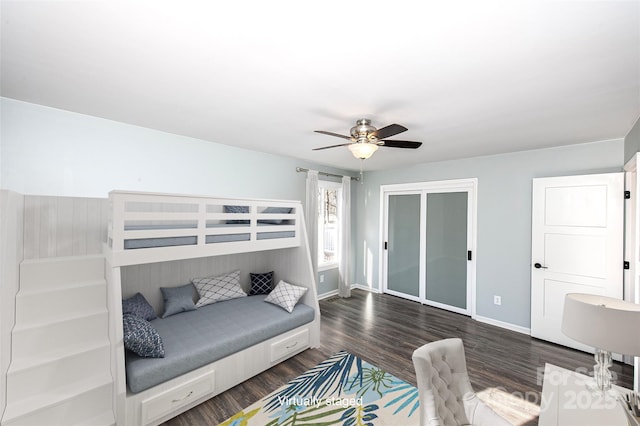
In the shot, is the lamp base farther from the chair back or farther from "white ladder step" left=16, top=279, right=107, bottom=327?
"white ladder step" left=16, top=279, right=107, bottom=327

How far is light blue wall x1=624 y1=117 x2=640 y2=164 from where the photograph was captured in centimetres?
231

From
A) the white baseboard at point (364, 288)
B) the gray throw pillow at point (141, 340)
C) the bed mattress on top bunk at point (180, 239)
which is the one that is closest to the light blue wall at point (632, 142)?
the bed mattress on top bunk at point (180, 239)

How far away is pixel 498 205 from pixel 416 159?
134 centimetres

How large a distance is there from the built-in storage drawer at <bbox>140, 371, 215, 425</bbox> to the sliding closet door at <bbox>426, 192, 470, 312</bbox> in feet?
12.2

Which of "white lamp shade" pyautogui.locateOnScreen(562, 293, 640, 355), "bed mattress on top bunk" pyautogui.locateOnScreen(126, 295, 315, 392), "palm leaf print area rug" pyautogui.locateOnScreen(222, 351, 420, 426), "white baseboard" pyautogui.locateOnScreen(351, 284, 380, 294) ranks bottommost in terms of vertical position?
"palm leaf print area rug" pyautogui.locateOnScreen(222, 351, 420, 426)

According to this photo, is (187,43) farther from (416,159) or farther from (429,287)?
(429,287)

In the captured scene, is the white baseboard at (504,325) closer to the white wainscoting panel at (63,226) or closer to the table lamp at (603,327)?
the table lamp at (603,327)

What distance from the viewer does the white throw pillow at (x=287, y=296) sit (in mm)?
3104

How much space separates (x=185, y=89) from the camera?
1.90 m

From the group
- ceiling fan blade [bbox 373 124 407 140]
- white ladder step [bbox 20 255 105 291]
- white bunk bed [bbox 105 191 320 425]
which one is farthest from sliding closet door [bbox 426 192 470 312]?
white ladder step [bbox 20 255 105 291]

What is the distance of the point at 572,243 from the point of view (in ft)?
10.4

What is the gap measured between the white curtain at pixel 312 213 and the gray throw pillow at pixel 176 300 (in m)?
2.01

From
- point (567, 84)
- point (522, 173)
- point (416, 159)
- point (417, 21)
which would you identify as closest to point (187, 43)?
point (417, 21)

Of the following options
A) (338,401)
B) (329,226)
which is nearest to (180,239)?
(338,401)
